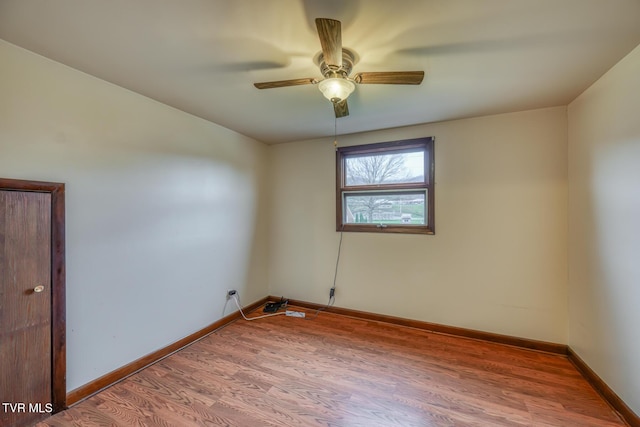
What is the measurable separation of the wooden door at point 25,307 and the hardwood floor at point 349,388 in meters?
0.23

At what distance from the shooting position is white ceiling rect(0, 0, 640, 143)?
47.1 inches

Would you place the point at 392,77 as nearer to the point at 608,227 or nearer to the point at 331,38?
the point at 331,38

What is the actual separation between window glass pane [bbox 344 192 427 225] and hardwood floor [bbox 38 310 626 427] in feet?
4.23

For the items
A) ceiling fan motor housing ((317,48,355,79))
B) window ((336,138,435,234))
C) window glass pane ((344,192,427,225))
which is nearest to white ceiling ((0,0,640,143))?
ceiling fan motor housing ((317,48,355,79))

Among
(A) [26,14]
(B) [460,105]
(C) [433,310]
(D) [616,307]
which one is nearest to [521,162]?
(B) [460,105]

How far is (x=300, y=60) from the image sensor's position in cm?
159

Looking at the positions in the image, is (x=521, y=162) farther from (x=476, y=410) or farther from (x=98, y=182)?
(x=98, y=182)

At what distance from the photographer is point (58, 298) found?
Result: 159 centimetres

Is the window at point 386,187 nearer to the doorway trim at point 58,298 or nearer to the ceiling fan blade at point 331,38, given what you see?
the ceiling fan blade at point 331,38

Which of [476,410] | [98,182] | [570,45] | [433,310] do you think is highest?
[570,45]

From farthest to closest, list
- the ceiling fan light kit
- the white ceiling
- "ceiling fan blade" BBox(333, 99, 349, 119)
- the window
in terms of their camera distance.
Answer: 1. the window
2. "ceiling fan blade" BBox(333, 99, 349, 119)
3. the ceiling fan light kit
4. the white ceiling

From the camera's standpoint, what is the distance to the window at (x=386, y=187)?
9.13 feet

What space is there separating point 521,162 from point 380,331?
222cm

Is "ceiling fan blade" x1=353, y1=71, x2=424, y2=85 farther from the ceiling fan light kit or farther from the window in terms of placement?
the window
